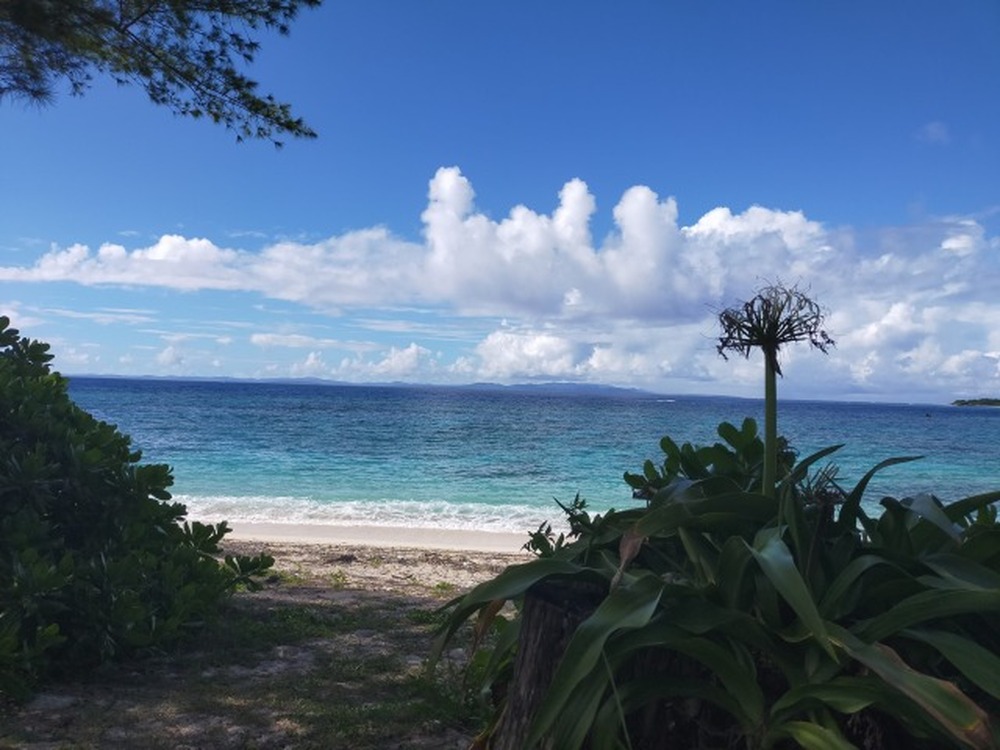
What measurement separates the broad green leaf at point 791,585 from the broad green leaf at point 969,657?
0.23 meters

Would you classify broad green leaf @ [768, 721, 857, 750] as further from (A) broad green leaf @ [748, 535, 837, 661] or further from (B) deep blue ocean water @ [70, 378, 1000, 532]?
(B) deep blue ocean water @ [70, 378, 1000, 532]

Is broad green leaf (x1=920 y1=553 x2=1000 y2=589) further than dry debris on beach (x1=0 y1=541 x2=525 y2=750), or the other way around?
dry debris on beach (x1=0 y1=541 x2=525 y2=750)

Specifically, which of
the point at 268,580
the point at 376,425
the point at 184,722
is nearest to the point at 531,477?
the point at 268,580

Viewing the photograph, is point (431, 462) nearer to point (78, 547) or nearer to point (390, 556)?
point (390, 556)

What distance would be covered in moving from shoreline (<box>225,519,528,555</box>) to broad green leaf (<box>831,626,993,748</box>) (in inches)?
364

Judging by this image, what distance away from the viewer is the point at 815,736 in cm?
155

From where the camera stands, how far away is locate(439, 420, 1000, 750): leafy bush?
5.06ft

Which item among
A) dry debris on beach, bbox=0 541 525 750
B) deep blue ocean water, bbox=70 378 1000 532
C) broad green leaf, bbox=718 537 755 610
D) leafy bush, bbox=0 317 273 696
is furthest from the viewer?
deep blue ocean water, bbox=70 378 1000 532

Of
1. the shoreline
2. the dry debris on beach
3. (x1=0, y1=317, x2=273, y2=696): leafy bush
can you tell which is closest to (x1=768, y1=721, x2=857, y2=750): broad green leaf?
the dry debris on beach

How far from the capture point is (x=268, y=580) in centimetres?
661

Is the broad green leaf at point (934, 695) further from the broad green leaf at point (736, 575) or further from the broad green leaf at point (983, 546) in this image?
the broad green leaf at point (983, 546)

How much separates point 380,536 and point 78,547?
26.6 ft

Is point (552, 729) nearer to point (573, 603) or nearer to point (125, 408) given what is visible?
point (573, 603)

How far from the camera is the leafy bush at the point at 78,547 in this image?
381cm
